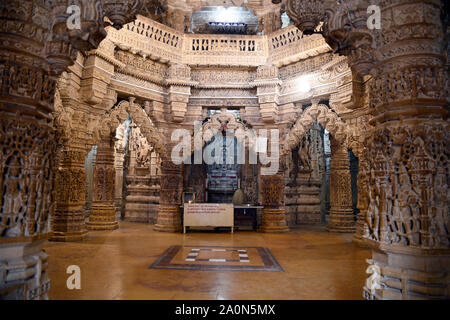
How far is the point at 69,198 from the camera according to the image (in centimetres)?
698

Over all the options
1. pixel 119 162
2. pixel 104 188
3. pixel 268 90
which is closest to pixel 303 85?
pixel 268 90

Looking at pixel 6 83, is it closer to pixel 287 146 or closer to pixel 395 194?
pixel 395 194

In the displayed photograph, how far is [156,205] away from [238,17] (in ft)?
25.3

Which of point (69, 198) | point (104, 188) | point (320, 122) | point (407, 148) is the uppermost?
point (320, 122)

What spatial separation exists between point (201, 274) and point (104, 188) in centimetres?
631

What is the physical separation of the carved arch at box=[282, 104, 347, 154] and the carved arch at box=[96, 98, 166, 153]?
12.4ft

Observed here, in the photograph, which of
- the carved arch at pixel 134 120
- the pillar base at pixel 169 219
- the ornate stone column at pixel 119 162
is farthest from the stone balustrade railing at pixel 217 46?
the ornate stone column at pixel 119 162

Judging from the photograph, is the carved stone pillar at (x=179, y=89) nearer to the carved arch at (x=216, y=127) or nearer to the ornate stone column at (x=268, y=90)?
the carved arch at (x=216, y=127)

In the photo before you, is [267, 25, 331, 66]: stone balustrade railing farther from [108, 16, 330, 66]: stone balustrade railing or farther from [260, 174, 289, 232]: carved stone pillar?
[260, 174, 289, 232]: carved stone pillar

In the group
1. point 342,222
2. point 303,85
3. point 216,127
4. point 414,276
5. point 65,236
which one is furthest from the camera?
point 342,222

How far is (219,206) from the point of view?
342 inches

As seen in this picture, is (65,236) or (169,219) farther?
(169,219)

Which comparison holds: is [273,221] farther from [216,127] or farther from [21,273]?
[21,273]

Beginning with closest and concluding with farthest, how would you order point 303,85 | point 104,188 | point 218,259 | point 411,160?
point 411,160
point 218,259
point 303,85
point 104,188
